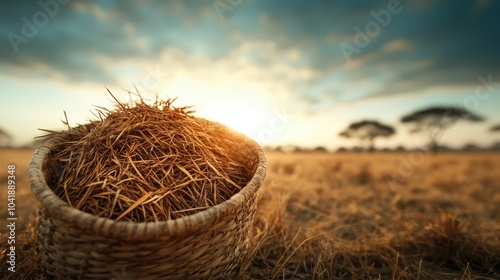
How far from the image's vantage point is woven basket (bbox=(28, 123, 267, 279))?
130 cm

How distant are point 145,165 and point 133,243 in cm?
60

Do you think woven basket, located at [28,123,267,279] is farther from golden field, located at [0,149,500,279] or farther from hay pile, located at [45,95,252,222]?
golden field, located at [0,149,500,279]

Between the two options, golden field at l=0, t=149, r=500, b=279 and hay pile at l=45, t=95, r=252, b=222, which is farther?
golden field at l=0, t=149, r=500, b=279

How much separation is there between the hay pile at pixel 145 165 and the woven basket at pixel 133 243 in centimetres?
16

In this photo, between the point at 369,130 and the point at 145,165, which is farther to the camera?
the point at 369,130

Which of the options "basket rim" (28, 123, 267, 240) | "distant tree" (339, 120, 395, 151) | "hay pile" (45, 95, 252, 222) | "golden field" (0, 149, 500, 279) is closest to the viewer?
"basket rim" (28, 123, 267, 240)

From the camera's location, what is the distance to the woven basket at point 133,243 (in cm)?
130

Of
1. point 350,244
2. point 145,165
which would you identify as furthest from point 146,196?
point 350,244

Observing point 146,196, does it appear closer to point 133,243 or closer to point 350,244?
point 133,243

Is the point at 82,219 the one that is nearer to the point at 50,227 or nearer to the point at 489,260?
the point at 50,227

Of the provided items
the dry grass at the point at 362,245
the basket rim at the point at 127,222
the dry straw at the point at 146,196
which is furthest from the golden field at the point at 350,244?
the basket rim at the point at 127,222

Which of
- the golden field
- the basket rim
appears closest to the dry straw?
the basket rim

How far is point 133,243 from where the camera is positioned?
1345 mm

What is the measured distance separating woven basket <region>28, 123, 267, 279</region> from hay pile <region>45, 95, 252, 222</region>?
0.16 m
